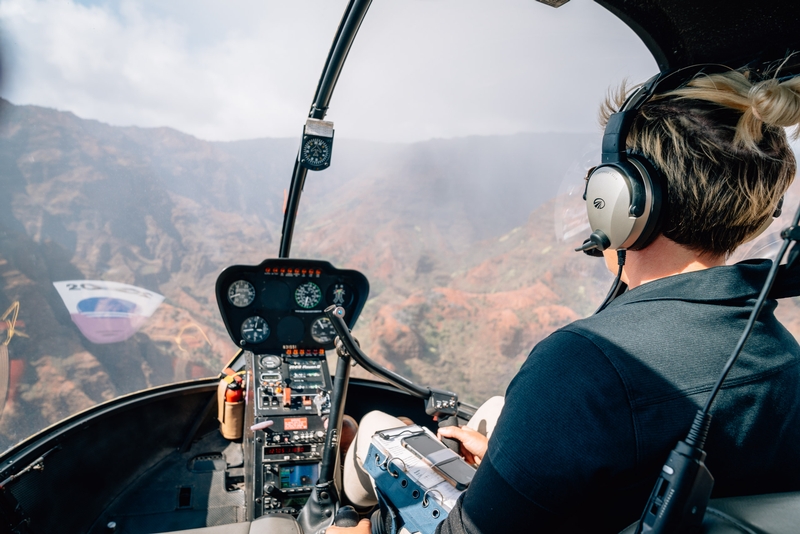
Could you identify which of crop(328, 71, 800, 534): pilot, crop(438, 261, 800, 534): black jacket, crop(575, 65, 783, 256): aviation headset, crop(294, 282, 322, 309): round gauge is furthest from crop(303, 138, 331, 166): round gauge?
crop(438, 261, 800, 534): black jacket

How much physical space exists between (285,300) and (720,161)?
7.96 ft

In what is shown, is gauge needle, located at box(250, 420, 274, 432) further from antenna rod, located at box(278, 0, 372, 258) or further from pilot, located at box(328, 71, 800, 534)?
pilot, located at box(328, 71, 800, 534)

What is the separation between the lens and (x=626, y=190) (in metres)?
0.86

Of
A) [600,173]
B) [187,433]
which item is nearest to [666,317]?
[600,173]

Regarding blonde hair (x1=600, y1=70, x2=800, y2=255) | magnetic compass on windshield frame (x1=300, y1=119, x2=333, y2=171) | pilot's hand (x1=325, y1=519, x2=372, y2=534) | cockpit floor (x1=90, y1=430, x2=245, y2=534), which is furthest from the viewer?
magnetic compass on windshield frame (x1=300, y1=119, x2=333, y2=171)

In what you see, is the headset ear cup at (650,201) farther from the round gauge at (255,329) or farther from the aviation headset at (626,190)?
the round gauge at (255,329)

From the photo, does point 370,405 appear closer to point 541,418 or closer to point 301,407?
point 301,407

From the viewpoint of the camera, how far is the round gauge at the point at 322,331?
291cm

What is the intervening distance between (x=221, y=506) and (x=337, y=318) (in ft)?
5.10

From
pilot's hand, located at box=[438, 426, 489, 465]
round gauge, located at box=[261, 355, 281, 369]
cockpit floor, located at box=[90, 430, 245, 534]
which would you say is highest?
pilot's hand, located at box=[438, 426, 489, 465]

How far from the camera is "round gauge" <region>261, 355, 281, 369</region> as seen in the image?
273 cm

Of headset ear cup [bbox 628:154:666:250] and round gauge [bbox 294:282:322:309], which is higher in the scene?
headset ear cup [bbox 628:154:666:250]

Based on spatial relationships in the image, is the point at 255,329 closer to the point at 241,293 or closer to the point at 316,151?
the point at 241,293

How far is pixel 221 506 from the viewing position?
2.40 m
